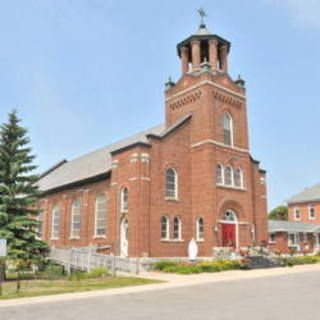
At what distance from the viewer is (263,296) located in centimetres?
1291

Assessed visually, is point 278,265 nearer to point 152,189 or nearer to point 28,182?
point 152,189

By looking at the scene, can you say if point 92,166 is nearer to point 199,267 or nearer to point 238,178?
point 238,178

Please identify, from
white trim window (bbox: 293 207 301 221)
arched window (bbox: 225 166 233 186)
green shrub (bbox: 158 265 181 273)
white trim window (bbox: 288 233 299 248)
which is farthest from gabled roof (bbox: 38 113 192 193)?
white trim window (bbox: 293 207 301 221)

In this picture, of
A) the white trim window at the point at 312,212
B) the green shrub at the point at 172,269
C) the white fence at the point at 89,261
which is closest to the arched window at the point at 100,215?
the white fence at the point at 89,261

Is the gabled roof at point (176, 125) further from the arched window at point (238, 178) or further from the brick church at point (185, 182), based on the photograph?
the arched window at point (238, 178)

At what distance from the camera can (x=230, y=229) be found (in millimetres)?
29047

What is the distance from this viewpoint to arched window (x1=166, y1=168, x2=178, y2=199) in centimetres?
2816

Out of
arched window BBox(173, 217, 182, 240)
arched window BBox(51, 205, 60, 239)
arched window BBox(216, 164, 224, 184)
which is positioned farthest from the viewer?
arched window BBox(51, 205, 60, 239)

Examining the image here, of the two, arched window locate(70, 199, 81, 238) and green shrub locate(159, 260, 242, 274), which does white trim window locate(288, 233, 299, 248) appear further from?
arched window locate(70, 199, 81, 238)

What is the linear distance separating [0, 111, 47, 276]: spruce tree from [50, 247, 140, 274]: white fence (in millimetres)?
2875

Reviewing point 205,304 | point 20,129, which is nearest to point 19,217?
point 20,129

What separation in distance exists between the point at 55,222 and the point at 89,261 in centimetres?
1381

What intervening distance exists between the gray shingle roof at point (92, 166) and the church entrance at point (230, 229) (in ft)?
28.7

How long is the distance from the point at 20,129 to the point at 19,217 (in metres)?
5.40
